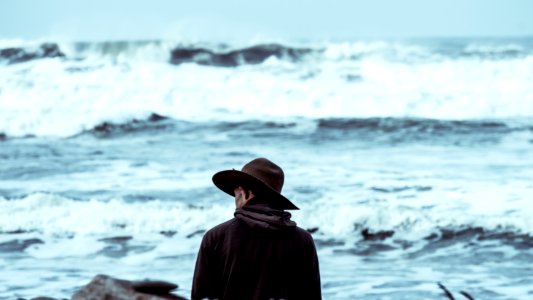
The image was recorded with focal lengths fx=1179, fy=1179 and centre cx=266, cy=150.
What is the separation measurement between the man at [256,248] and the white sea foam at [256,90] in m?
14.8

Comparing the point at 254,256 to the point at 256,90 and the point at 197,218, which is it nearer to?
the point at 197,218

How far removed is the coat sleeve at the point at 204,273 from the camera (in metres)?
3.19

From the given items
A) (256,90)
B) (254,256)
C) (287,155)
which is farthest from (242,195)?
(256,90)

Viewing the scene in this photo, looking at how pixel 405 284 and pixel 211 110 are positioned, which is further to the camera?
pixel 211 110

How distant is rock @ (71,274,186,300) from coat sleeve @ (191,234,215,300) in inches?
16.4

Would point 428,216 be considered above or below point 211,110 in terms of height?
below

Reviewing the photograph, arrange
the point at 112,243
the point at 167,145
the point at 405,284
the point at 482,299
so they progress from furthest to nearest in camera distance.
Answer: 1. the point at 167,145
2. the point at 112,243
3. the point at 405,284
4. the point at 482,299

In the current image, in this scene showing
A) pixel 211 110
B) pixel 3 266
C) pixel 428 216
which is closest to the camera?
pixel 3 266

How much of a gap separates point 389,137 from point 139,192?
535 centimetres

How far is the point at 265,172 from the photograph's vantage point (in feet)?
10.5


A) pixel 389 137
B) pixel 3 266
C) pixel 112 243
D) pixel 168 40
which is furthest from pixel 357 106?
pixel 3 266

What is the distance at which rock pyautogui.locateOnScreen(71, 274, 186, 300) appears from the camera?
8.98ft

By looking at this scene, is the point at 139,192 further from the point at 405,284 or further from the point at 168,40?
the point at 168,40

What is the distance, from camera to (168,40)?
2566 cm
